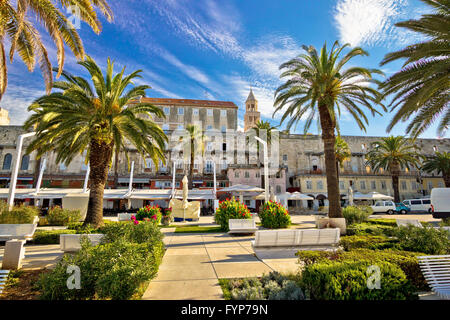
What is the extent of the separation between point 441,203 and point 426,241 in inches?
671

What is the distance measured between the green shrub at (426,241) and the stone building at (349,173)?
116 feet

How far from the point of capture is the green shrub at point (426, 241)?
636 cm

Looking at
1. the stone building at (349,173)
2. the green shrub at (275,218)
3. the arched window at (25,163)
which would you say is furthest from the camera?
the stone building at (349,173)

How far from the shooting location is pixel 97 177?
1270 centimetres

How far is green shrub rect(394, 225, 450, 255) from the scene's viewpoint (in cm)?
636

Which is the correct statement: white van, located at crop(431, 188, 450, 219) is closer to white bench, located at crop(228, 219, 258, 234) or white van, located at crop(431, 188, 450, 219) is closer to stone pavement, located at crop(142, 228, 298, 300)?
white bench, located at crop(228, 219, 258, 234)

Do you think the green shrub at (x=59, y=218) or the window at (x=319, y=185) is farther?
the window at (x=319, y=185)

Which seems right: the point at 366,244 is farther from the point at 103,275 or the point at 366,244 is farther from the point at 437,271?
the point at 103,275

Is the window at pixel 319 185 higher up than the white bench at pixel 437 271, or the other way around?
the window at pixel 319 185

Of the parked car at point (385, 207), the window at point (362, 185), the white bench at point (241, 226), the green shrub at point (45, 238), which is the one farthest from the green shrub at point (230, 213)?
the window at point (362, 185)

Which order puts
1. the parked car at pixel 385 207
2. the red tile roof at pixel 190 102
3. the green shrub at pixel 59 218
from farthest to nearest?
the red tile roof at pixel 190 102, the parked car at pixel 385 207, the green shrub at pixel 59 218

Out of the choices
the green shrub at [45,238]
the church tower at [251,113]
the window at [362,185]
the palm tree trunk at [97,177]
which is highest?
the church tower at [251,113]

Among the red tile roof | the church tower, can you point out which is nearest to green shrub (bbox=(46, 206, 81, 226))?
the red tile roof

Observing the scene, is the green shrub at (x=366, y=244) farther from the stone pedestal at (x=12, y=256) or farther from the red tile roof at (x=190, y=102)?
the red tile roof at (x=190, y=102)
